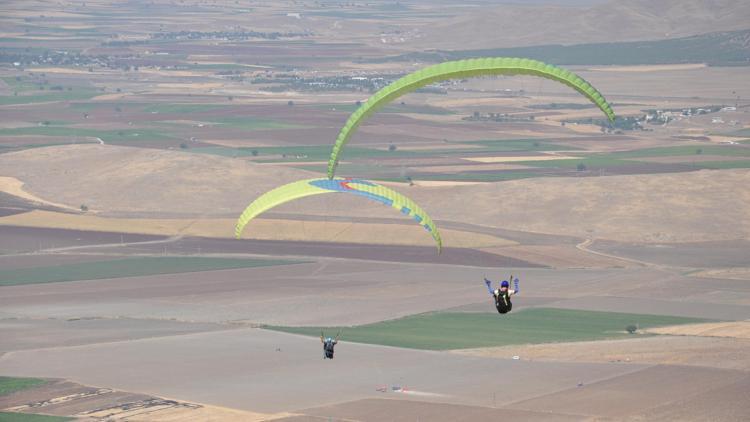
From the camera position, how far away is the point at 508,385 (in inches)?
2164

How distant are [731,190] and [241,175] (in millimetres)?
35207

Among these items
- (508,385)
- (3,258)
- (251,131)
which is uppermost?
(251,131)

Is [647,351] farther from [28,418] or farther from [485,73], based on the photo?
[485,73]

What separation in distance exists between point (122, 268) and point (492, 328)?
82.3 ft

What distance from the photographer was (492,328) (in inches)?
2677

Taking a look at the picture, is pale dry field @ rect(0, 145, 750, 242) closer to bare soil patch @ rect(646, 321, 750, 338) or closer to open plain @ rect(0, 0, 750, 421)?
open plain @ rect(0, 0, 750, 421)

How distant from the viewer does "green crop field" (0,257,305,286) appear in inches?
3241

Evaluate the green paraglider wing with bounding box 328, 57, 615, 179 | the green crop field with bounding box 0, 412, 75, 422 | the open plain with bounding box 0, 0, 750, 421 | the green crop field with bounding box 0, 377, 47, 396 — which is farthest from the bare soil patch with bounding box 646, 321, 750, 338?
the green paraglider wing with bounding box 328, 57, 615, 179

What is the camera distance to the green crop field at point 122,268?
3241 inches

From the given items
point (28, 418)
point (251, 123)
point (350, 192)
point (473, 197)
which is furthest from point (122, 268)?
point (251, 123)

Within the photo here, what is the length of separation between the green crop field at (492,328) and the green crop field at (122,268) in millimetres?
17209

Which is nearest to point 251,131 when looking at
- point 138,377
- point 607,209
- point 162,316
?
point 607,209

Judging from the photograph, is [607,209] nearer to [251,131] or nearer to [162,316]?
[162,316]

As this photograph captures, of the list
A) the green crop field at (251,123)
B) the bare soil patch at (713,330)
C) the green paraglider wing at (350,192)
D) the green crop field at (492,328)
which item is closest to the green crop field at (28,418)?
the green paraglider wing at (350,192)
